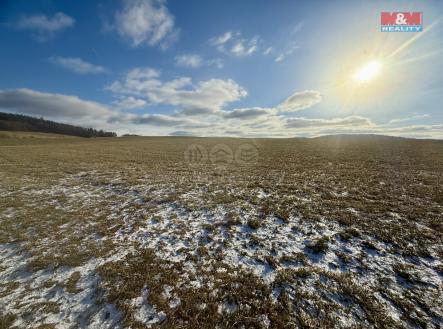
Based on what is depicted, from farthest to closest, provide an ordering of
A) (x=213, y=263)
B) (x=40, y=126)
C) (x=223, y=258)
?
(x=40, y=126) < (x=223, y=258) < (x=213, y=263)

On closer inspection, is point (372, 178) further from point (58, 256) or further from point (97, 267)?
point (58, 256)

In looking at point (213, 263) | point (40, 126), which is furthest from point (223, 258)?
point (40, 126)

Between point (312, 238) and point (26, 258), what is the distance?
28.4ft

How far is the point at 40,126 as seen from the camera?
136m

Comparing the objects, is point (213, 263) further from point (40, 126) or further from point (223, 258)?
point (40, 126)

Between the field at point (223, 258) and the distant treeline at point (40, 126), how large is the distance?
129 meters

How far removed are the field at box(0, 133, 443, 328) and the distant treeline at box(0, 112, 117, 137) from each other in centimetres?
12882

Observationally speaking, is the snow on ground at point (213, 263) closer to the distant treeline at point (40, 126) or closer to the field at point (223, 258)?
the field at point (223, 258)

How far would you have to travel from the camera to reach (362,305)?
3943 millimetres

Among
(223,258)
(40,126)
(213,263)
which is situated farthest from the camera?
(40,126)

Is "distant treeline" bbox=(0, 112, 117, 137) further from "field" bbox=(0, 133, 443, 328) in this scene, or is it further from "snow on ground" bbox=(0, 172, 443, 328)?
"snow on ground" bbox=(0, 172, 443, 328)

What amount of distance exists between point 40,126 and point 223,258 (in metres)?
185

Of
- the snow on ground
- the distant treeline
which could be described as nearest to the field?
the snow on ground

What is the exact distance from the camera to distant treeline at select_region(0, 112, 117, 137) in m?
119
